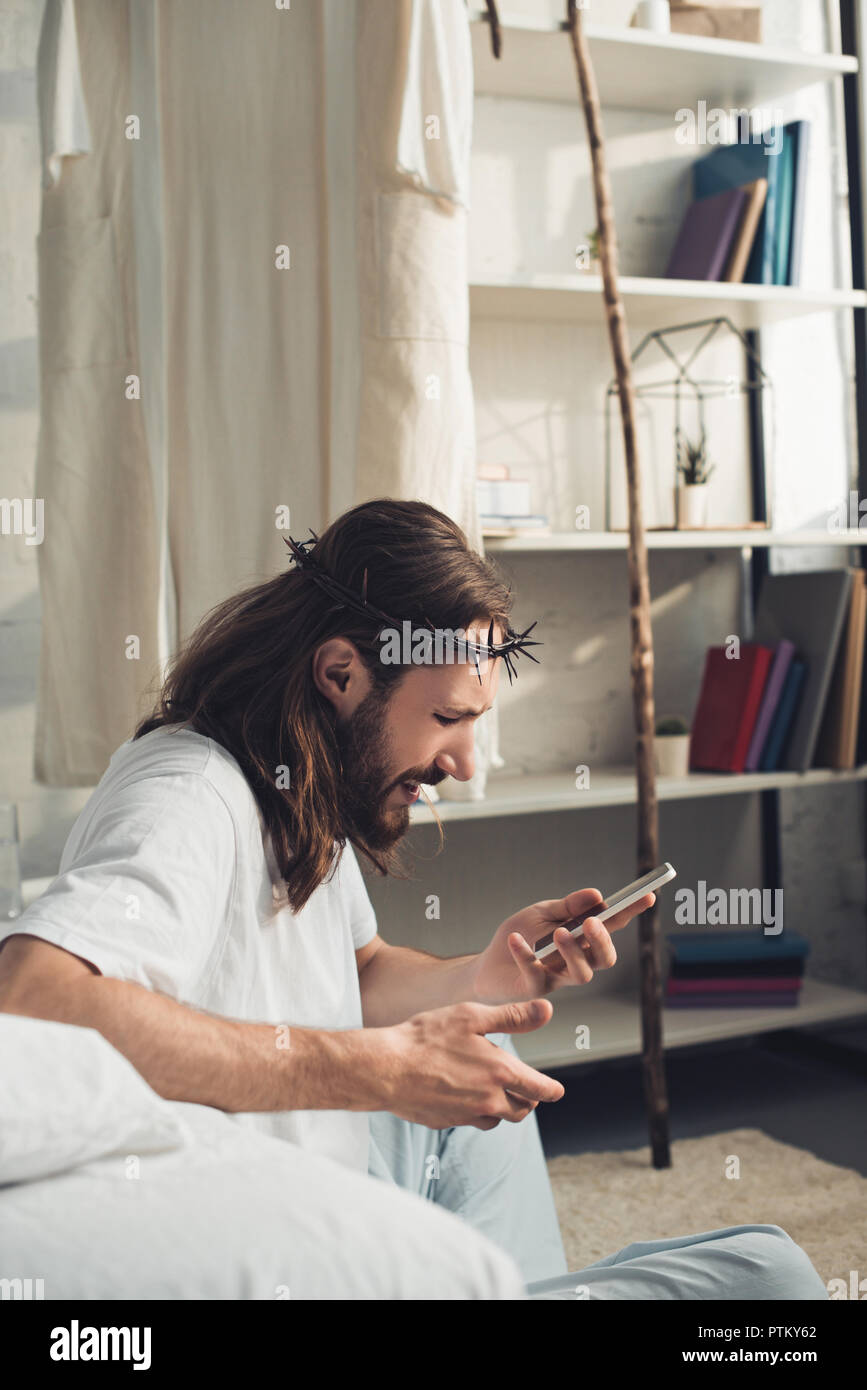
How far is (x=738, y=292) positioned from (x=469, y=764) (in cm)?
138

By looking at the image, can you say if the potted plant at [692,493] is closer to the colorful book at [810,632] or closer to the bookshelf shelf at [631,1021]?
the colorful book at [810,632]

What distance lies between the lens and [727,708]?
245 cm

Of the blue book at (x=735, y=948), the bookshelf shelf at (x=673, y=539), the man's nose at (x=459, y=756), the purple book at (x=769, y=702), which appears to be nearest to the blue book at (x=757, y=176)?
the bookshelf shelf at (x=673, y=539)

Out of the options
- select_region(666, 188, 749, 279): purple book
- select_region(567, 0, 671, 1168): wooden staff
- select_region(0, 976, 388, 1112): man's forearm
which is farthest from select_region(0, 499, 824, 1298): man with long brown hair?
select_region(666, 188, 749, 279): purple book

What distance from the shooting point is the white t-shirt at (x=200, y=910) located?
0.87 m

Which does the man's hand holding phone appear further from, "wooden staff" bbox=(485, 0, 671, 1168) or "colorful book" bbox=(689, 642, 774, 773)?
"colorful book" bbox=(689, 642, 774, 773)

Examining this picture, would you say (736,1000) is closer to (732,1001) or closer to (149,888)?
(732,1001)

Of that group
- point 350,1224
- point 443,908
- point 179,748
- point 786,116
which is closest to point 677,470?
point 786,116

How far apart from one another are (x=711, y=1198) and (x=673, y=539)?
112 cm

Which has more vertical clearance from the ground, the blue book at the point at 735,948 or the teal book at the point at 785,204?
the teal book at the point at 785,204

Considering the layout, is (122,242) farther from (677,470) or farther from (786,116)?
(786,116)

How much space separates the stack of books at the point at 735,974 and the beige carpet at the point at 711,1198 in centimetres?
27

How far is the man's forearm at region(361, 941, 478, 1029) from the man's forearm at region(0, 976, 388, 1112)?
37cm

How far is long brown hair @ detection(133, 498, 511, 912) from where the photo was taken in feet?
3.71
